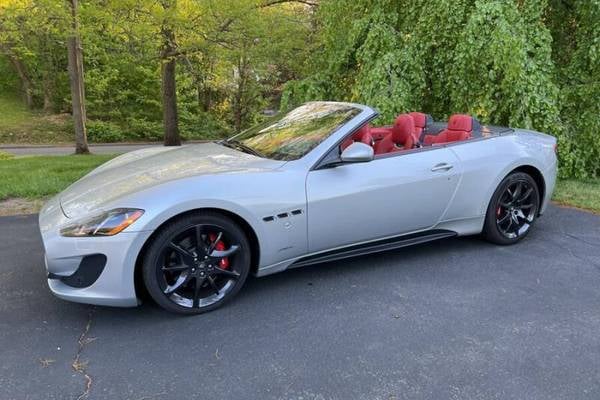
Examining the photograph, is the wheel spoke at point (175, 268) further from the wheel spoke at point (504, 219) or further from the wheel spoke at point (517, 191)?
the wheel spoke at point (517, 191)

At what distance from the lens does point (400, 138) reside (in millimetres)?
4234

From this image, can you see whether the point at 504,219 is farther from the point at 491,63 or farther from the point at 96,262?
the point at 96,262

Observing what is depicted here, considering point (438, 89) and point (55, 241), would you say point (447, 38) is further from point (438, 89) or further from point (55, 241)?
point (55, 241)

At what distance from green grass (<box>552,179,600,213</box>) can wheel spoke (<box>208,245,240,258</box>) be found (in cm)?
438

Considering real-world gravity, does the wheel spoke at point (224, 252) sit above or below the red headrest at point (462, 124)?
below

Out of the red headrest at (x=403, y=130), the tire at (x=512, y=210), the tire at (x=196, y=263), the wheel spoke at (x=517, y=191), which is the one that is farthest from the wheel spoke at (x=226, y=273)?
the wheel spoke at (x=517, y=191)

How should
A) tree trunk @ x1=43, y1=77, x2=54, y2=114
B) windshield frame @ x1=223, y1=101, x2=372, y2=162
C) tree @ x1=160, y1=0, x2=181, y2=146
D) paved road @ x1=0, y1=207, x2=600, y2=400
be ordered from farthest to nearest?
tree trunk @ x1=43, y1=77, x2=54, y2=114
tree @ x1=160, y1=0, x2=181, y2=146
windshield frame @ x1=223, y1=101, x2=372, y2=162
paved road @ x1=0, y1=207, x2=600, y2=400

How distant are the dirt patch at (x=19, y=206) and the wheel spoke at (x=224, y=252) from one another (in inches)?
135

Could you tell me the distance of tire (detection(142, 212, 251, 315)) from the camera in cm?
289

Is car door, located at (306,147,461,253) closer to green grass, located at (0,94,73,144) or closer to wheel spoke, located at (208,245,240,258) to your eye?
wheel spoke, located at (208,245,240,258)

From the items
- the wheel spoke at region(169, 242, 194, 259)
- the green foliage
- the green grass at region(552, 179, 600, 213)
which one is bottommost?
the green grass at region(552, 179, 600, 213)

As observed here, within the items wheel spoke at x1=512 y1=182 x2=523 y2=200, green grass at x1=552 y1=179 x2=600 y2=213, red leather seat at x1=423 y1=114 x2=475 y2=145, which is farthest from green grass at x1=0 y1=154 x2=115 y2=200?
green grass at x1=552 y1=179 x2=600 y2=213

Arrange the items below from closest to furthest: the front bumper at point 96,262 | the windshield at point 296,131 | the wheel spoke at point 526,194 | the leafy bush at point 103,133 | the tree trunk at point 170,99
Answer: the front bumper at point 96,262 → the windshield at point 296,131 → the wheel spoke at point 526,194 → the tree trunk at point 170,99 → the leafy bush at point 103,133

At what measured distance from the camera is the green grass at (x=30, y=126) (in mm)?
23234
